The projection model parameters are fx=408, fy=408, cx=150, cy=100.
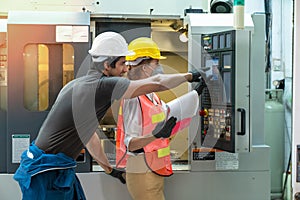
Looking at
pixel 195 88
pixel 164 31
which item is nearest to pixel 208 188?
pixel 195 88

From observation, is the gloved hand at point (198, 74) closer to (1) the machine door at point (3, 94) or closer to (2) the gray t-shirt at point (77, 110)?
(2) the gray t-shirt at point (77, 110)

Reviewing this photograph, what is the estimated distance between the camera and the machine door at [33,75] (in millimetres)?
2705

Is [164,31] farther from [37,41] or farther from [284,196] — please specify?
[284,196]

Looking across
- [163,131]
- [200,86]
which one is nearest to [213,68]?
[200,86]

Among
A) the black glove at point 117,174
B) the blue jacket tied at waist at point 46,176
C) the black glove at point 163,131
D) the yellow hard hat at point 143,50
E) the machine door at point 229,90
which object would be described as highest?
the yellow hard hat at point 143,50

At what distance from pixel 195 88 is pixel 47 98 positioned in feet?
3.32

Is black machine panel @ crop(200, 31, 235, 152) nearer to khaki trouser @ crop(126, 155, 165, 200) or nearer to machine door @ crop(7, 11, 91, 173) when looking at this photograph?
khaki trouser @ crop(126, 155, 165, 200)

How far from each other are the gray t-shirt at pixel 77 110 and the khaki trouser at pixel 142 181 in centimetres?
46

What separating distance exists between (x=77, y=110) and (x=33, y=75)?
82 cm

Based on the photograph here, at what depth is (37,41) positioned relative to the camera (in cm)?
271

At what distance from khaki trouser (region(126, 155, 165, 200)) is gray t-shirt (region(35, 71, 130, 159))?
1.51ft

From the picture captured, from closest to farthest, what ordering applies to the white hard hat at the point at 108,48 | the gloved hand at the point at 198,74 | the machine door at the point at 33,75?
the white hard hat at the point at 108,48
the gloved hand at the point at 198,74
the machine door at the point at 33,75

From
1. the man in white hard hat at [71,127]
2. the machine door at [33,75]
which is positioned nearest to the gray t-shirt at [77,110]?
the man in white hard hat at [71,127]

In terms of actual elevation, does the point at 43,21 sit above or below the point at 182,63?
above
